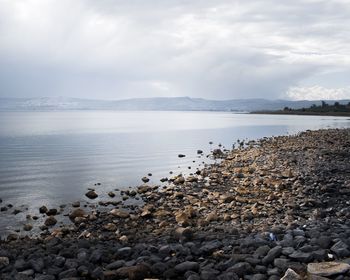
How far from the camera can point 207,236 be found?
35.7 ft

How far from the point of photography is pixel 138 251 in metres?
9.82

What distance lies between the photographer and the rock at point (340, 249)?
840 cm

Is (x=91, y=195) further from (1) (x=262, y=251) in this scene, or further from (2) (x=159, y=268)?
(1) (x=262, y=251)

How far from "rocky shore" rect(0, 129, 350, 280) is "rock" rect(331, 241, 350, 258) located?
20 mm

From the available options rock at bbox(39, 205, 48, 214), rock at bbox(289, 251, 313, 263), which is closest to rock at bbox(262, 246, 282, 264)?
rock at bbox(289, 251, 313, 263)

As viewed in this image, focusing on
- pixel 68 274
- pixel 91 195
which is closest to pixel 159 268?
pixel 68 274

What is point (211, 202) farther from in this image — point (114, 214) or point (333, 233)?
point (333, 233)

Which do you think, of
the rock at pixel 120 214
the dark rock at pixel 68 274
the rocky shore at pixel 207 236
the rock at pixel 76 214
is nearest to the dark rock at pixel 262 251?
the rocky shore at pixel 207 236

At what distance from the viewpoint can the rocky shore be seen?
27.2ft

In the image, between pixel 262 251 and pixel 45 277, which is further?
pixel 262 251

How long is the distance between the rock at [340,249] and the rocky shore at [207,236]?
20 millimetres

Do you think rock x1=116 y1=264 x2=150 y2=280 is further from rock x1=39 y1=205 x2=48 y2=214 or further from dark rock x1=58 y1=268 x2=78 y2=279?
rock x1=39 y1=205 x2=48 y2=214

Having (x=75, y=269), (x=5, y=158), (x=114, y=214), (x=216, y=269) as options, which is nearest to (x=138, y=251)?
(x=75, y=269)

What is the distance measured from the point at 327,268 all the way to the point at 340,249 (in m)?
1.29
